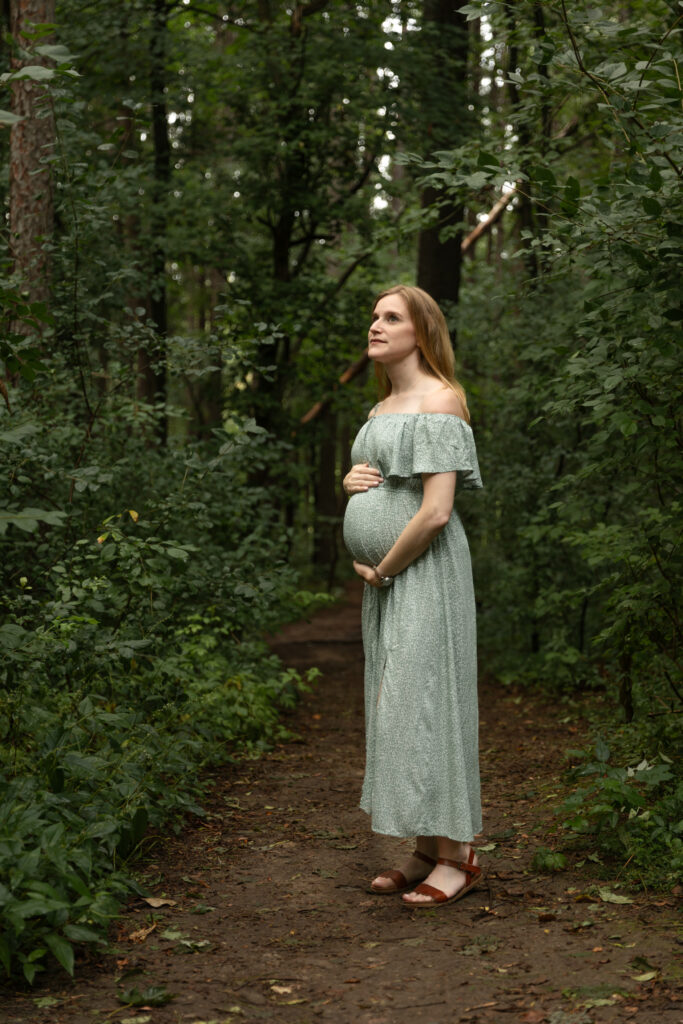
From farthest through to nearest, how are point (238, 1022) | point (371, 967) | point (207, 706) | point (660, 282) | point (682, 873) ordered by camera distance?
1. point (207, 706)
2. point (660, 282)
3. point (682, 873)
4. point (371, 967)
5. point (238, 1022)

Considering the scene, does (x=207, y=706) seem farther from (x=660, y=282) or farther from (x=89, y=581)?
(x=660, y=282)

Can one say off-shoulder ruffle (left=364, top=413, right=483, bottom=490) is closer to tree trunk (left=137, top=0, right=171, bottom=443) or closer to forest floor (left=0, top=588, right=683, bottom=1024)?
forest floor (left=0, top=588, right=683, bottom=1024)

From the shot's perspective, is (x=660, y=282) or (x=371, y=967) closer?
(x=371, y=967)

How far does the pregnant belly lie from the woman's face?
1.82 ft

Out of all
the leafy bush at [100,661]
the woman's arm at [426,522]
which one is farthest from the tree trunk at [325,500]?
the woman's arm at [426,522]

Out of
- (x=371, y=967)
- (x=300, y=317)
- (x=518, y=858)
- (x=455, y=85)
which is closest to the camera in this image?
(x=371, y=967)

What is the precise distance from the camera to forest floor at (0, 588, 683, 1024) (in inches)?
125

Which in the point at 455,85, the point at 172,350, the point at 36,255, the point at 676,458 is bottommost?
the point at 676,458

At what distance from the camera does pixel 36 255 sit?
637cm

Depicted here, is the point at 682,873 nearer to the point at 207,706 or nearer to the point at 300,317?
the point at 207,706

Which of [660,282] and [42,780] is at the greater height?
[660,282]

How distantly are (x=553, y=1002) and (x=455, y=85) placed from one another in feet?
31.0

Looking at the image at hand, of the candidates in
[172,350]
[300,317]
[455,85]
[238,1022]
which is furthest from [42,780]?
[455,85]

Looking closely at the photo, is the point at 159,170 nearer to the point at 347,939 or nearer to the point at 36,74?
the point at 36,74
